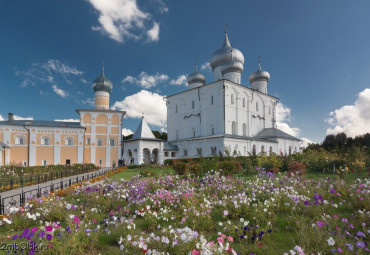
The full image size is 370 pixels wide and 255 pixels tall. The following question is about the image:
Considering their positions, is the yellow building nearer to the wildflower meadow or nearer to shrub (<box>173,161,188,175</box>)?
shrub (<box>173,161,188,175</box>)

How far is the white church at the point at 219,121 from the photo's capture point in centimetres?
2698

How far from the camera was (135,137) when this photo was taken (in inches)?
1055

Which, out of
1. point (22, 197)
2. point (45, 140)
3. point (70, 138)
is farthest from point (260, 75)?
point (22, 197)

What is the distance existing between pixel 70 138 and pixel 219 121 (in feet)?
59.0

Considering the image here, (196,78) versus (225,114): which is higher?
(196,78)

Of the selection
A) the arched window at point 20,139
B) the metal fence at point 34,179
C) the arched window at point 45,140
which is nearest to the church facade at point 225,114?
the metal fence at point 34,179

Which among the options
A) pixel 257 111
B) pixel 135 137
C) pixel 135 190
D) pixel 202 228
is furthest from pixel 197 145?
pixel 202 228

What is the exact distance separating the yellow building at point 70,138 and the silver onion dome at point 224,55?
1503 cm

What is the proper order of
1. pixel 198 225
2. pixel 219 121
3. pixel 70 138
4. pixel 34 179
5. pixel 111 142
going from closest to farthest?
1. pixel 198 225
2. pixel 34 179
3. pixel 70 138
4. pixel 219 121
5. pixel 111 142

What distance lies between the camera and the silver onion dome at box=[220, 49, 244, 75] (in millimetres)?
31938

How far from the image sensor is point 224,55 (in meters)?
33.0

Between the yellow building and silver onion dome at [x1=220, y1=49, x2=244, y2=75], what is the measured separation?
49.3 feet

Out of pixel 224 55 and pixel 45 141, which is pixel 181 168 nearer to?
pixel 45 141

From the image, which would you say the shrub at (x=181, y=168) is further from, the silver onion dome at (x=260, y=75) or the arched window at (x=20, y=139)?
the silver onion dome at (x=260, y=75)
